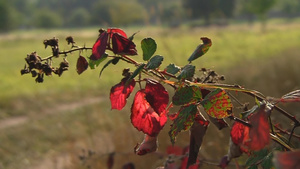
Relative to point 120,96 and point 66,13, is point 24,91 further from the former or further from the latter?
point 66,13

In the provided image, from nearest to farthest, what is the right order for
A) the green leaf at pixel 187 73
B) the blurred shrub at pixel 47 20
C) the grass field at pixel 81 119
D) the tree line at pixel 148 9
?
the green leaf at pixel 187 73
the grass field at pixel 81 119
the tree line at pixel 148 9
the blurred shrub at pixel 47 20

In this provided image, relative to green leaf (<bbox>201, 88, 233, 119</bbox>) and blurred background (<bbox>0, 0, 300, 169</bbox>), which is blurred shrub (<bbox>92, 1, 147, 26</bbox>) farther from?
green leaf (<bbox>201, 88, 233, 119</bbox>)

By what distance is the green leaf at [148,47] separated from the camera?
0.40 metres

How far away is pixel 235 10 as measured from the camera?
112 ft

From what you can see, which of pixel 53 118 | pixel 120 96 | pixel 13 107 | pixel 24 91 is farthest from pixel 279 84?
pixel 24 91

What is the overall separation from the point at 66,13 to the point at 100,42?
42913 millimetres

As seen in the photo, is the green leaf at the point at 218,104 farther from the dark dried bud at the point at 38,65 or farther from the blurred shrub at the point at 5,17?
the blurred shrub at the point at 5,17

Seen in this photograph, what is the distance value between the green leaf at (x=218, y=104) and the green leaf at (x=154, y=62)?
0.05 metres

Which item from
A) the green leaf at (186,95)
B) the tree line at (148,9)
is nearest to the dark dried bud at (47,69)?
the green leaf at (186,95)

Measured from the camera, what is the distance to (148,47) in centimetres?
40

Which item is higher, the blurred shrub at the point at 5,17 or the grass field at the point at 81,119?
the blurred shrub at the point at 5,17

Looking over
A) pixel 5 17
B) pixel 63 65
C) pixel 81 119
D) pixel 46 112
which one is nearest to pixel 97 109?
pixel 81 119

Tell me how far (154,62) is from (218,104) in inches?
2.7

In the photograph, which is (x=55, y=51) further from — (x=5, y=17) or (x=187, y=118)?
(x=5, y=17)
